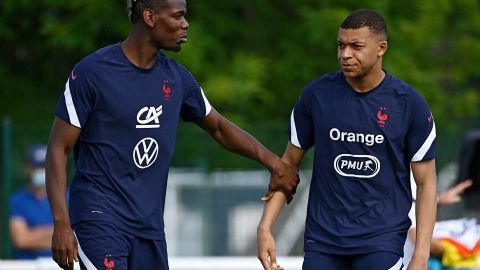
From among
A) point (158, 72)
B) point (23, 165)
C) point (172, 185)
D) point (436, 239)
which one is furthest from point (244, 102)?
point (158, 72)

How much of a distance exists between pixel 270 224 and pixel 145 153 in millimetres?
809

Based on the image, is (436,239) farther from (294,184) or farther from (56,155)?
(56,155)

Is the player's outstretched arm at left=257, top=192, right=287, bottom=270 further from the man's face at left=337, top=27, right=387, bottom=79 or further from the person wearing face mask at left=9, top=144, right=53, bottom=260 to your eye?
the person wearing face mask at left=9, top=144, right=53, bottom=260

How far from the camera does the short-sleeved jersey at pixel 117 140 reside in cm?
645

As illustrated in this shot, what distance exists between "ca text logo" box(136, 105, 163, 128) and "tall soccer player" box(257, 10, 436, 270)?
0.87 m

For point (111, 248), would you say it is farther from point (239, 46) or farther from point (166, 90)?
point (239, 46)

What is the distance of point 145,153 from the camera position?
653cm

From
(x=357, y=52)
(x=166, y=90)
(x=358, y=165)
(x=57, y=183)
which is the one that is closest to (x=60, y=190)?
(x=57, y=183)

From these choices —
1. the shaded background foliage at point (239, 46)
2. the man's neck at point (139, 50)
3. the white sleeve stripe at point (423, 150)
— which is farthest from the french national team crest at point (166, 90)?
the shaded background foliage at point (239, 46)

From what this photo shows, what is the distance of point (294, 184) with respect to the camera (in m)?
7.07

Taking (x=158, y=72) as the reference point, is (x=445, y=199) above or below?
below

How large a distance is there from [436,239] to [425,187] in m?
1.26

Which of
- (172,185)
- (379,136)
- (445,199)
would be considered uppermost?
(379,136)

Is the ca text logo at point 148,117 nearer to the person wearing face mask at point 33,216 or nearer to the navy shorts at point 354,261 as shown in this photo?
the navy shorts at point 354,261
